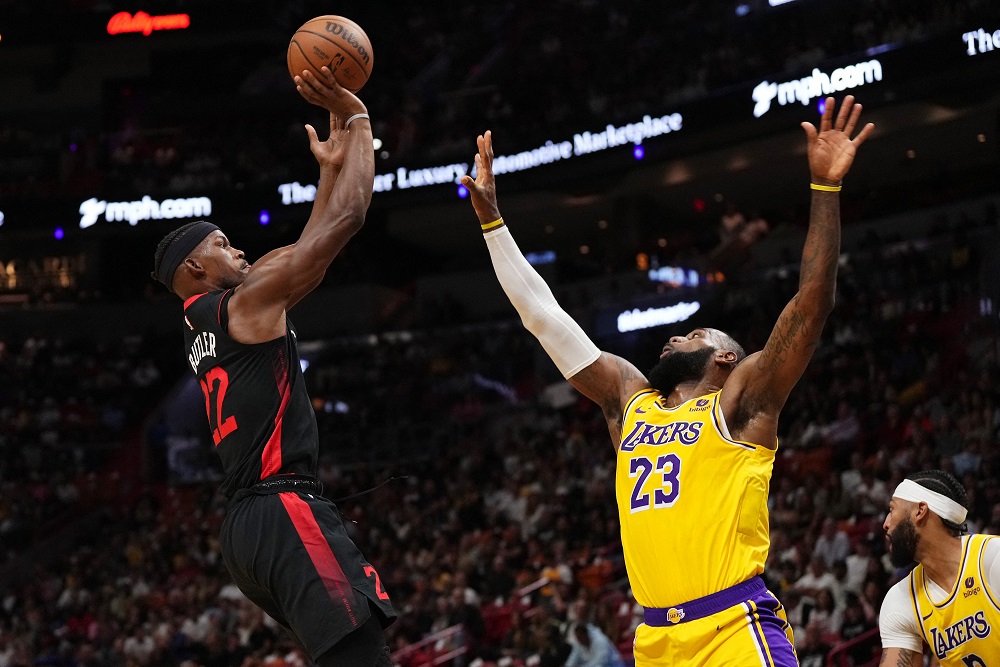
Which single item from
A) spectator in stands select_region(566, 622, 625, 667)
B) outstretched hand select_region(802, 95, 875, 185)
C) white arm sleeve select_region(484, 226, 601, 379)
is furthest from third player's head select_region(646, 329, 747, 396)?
spectator in stands select_region(566, 622, 625, 667)

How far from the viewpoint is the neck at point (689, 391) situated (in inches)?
167

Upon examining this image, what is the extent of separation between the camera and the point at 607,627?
11.7m

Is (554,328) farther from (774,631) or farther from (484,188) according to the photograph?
(774,631)

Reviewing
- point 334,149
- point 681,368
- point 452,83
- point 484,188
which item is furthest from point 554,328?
point 452,83

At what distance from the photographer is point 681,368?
4273mm

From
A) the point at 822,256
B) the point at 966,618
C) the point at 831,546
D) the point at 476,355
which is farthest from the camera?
the point at 476,355

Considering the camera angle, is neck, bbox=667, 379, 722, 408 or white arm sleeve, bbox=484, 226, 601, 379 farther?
white arm sleeve, bbox=484, 226, 601, 379

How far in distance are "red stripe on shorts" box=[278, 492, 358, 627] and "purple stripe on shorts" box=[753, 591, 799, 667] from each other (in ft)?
4.31

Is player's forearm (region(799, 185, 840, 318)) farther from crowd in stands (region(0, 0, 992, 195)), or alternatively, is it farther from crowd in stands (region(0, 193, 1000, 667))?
crowd in stands (region(0, 0, 992, 195))

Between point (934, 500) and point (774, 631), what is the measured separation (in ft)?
5.74

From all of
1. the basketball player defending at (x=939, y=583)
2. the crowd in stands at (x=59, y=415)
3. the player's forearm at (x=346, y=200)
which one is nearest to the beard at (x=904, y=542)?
the basketball player defending at (x=939, y=583)

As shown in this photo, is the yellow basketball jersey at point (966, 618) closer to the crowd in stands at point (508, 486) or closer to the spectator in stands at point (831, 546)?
the crowd in stands at point (508, 486)

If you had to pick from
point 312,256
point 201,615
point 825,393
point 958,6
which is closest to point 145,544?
point 201,615

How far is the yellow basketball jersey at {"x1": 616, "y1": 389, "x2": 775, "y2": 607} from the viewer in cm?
382
